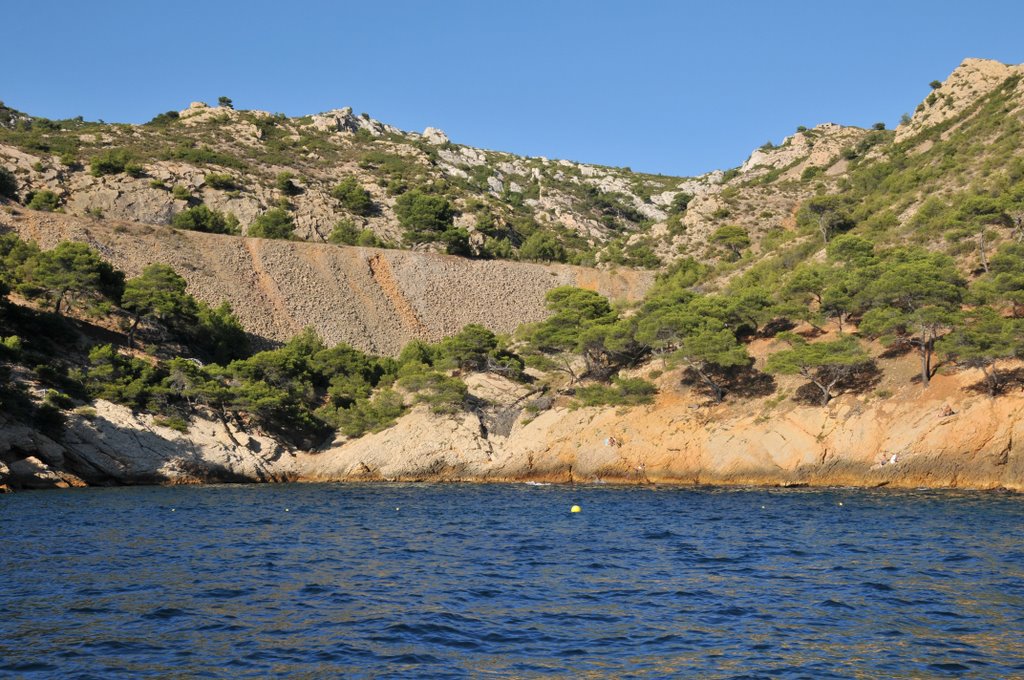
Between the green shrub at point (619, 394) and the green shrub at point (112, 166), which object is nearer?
the green shrub at point (619, 394)

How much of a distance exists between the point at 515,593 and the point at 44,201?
246 ft

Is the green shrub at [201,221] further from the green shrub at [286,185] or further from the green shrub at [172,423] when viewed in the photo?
the green shrub at [172,423]

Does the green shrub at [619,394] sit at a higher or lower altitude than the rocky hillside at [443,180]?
lower

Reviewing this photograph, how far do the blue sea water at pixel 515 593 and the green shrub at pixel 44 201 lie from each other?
2086 inches

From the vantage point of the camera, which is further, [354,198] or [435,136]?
[435,136]

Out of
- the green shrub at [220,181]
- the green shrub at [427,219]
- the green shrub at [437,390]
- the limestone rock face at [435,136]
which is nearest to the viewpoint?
the green shrub at [437,390]

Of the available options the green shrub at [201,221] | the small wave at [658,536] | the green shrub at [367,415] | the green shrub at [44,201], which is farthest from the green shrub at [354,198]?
the small wave at [658,536]

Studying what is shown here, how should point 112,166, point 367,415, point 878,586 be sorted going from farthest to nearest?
point 112,166 < point 367,415 < point 878,586

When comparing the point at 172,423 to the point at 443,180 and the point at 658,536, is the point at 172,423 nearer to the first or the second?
the point at 658,536

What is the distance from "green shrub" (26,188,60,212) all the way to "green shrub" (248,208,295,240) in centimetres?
1678

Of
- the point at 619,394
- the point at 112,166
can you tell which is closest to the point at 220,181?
the point at 112,166

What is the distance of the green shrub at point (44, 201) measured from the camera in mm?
78375

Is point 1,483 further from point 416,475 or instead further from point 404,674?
point 404,674

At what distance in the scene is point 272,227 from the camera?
85438 mm
